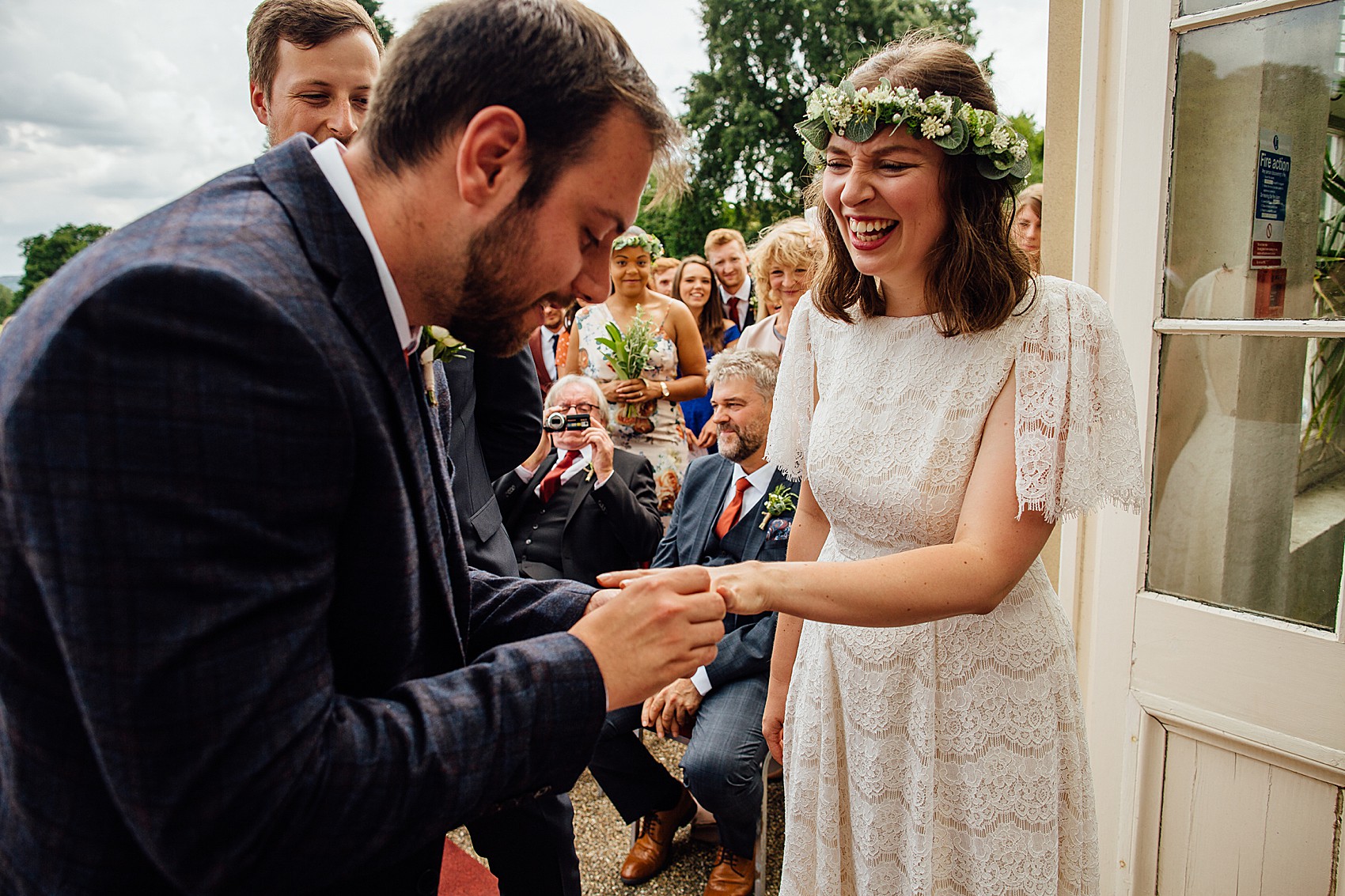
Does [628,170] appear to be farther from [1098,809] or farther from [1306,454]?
[1098,809]

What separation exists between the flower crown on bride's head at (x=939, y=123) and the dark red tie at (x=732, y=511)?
202 cm

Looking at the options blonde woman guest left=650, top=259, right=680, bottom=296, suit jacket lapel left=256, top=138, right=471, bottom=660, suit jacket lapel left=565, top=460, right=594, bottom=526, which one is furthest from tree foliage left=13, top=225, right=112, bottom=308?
suit jacket lapel left=256, top=138, right=471, bottom=660

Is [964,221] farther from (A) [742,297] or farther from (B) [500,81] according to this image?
(A) [742,297]

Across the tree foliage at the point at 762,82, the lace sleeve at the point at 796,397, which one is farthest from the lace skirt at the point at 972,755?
the tree foliage at the point at 762,82

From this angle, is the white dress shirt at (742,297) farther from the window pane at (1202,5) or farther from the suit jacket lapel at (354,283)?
the suit jacket lapel at (354,283)

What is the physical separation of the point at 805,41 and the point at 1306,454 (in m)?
24.4

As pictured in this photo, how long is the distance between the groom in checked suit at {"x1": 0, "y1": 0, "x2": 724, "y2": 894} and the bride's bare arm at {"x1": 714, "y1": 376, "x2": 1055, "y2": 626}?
0.41 meters

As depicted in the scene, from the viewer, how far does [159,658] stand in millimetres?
798

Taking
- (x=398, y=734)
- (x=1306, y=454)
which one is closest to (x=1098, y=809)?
(x=1306, y=454)

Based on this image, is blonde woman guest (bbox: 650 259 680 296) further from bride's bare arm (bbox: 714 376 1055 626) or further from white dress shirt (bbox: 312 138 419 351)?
white dress shirt (bbox: 312 138 419 351)

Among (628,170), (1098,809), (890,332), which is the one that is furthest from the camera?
(1098,809)

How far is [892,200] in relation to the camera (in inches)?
75.4

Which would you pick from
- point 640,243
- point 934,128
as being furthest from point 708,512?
point 640,243

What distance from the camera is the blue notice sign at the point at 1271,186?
2.30 meters
